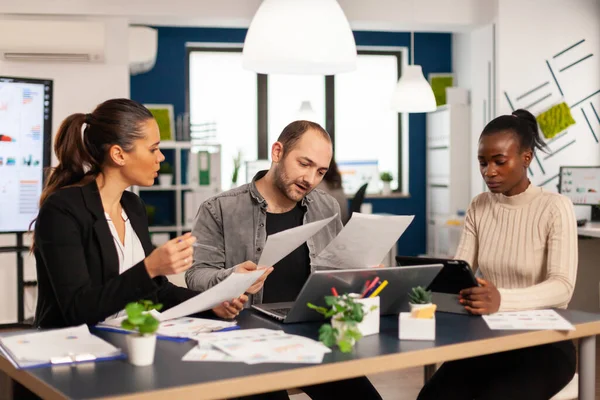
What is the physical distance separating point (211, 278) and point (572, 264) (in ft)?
3.53

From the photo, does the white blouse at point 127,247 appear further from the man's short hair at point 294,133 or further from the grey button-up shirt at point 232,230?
the man's short hair at point 294,133

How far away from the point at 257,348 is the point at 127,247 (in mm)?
638

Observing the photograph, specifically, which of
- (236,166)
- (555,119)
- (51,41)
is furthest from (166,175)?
(555,119)

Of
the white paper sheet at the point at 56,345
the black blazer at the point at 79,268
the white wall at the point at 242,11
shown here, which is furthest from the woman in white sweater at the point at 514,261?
the white wall at the point at 242,11

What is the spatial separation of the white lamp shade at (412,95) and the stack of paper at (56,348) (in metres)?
4.39

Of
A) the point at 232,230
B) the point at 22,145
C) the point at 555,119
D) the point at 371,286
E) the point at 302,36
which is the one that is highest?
the point at 555,119

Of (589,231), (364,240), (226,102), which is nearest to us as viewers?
(364,240)

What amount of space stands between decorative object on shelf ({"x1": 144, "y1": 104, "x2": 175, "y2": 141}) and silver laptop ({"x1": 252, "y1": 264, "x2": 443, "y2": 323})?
221 inches

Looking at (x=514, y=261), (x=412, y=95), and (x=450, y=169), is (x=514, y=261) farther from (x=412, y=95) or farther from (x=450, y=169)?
(x=450, y=169)

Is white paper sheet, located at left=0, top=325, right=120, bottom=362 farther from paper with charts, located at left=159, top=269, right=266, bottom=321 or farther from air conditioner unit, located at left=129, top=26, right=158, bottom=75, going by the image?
air conditioner unit, located at left=129, top=26, right=158, bottom=75

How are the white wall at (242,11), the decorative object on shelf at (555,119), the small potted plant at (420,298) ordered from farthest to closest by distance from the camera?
the decorative object on shelf at (555,119), the white wall at (242,11), the small potted plant at (420,298)

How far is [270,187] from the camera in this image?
8.33 ft

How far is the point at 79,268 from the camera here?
1861 mm

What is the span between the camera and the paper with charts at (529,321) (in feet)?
6.37
